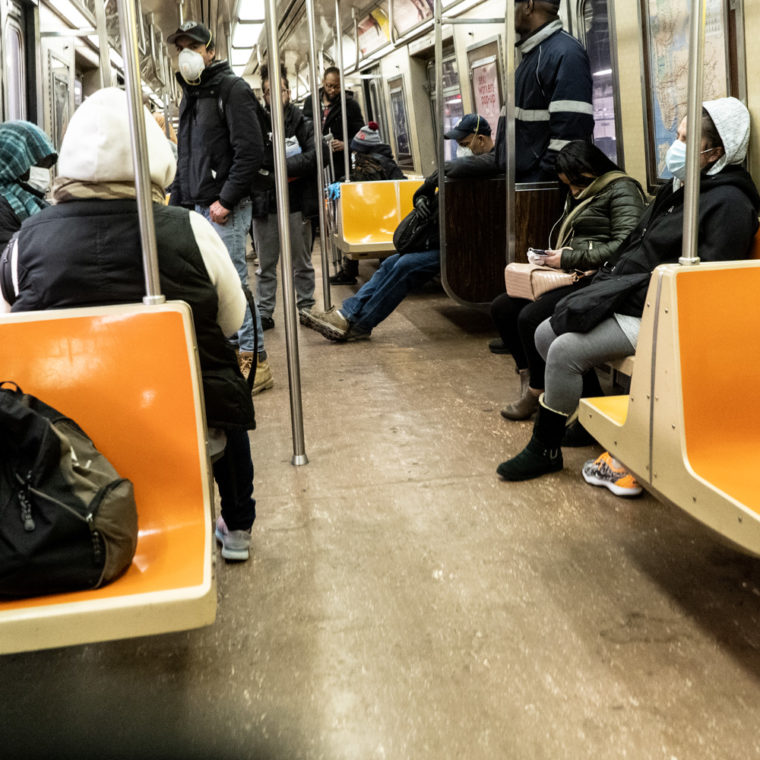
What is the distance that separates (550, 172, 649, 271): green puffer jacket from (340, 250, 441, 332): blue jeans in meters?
1.84

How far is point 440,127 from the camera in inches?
200

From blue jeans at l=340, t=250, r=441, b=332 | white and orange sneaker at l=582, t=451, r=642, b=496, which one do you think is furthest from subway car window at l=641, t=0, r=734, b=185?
white and orange sneaker at l=582, t=451, r=642, b=496

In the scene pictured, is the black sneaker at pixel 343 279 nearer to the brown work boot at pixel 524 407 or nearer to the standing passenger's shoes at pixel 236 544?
the brown work boot at pixel 524 407

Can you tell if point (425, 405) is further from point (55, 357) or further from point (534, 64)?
point (55, 357)

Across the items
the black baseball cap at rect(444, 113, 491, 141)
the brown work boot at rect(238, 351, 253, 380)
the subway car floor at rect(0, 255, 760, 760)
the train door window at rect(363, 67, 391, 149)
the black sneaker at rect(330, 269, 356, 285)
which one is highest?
the train door window at rect(363, 67, 391, 149)

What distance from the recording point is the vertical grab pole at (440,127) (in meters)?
4.80

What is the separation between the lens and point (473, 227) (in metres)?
5.61

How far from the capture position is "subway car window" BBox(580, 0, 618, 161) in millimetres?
5008

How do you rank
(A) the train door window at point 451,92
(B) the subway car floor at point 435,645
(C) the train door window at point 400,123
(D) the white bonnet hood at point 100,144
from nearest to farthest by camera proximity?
(B) the subway car floor at point 435,645, (D) the white bonnet hood at point 100,144, (A) the train door window at point 451,92, (C) the train door window at point 400,123

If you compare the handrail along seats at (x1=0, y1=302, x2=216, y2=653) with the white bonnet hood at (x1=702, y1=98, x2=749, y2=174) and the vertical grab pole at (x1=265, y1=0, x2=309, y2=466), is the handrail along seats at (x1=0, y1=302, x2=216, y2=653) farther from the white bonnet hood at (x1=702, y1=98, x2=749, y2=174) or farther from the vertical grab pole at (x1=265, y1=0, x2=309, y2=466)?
the white bonnet hood at (x1=702, y1=98, x2=749, y2=174)

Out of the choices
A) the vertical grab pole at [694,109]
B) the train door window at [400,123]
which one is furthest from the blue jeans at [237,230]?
the train door window at [400,123]

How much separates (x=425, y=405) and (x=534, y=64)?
2.00m

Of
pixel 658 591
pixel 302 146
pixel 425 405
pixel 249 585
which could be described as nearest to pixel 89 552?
pixel 249 585

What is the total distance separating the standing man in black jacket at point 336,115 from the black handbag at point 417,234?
257cm
